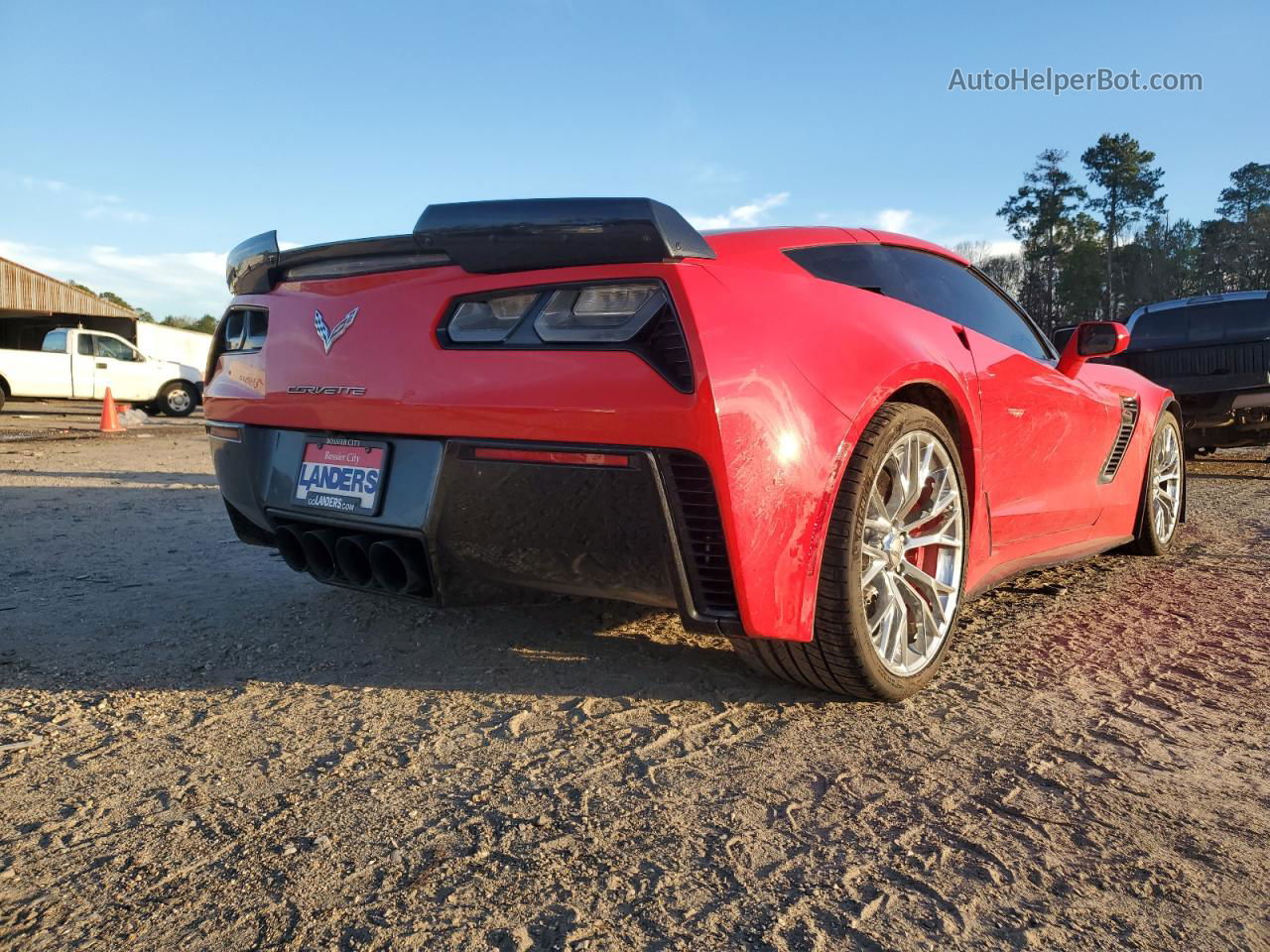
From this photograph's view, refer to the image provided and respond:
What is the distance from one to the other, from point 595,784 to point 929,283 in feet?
6.57

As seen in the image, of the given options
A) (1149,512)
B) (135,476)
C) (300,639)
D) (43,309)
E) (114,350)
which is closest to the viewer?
(300,639)

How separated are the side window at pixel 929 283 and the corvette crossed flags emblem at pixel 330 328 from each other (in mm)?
1157

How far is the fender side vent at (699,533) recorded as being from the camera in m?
1.99

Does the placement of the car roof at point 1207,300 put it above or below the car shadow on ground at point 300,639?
above

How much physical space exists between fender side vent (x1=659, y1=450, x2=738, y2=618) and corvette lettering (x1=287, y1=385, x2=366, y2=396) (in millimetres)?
864

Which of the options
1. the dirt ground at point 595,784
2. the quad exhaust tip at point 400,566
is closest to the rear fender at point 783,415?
the dirt ground at point 595,784

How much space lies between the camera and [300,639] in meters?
2.95

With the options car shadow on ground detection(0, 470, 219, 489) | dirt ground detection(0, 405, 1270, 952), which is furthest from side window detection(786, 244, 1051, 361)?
car shadow on ground detection(0, 470, 219, 489)

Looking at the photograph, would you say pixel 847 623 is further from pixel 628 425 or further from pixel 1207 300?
pixel 1207 300

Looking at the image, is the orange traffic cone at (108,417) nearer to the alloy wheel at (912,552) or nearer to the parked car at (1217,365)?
the parked car at (1217,365)

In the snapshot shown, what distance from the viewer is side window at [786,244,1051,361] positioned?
2.56 meters

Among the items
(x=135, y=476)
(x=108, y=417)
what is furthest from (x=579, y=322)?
(x=108, y=417)

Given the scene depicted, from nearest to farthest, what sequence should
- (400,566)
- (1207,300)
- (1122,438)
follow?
(400,566), (1122,438), (1207,300)

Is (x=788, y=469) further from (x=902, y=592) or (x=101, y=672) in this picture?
(x=101, y=672)
